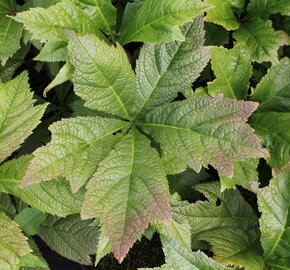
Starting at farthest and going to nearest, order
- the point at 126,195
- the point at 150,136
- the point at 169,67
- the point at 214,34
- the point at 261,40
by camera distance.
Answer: the point at 214,34 → the point at 261,40 → the point at 150,136 → the point at 169,67 → the point at 126,195

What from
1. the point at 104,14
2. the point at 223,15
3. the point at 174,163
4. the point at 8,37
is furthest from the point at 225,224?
the point at 8,37

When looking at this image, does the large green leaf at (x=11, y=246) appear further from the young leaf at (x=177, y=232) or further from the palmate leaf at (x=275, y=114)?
the palmate leaf at (x=275, y=114)

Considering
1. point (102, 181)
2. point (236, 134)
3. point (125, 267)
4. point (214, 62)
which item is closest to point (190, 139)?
point (236, 134)

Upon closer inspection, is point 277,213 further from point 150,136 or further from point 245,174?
point 150,136

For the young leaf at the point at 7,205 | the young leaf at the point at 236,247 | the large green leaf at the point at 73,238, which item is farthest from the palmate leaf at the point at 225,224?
the young leaf at the point at 7,205

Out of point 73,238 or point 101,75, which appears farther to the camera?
point 73,238

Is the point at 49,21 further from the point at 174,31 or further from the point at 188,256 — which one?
the point at 188,256

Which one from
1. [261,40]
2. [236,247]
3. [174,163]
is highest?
[261,40]
